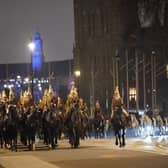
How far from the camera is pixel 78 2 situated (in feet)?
311

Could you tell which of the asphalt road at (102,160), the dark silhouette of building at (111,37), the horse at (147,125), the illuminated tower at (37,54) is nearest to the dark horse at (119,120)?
the asphalt road at (102,160)

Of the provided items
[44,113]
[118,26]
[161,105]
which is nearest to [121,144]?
[44,113]

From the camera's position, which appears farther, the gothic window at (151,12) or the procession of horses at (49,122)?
the gothic window at (151,12)

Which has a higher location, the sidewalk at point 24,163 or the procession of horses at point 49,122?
the procession of horses at point 49,122

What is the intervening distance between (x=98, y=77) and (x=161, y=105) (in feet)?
43.9

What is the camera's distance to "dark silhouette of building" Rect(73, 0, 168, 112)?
84.6m

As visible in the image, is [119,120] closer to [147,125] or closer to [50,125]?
[50,125]

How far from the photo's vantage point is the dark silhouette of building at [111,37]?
277ft

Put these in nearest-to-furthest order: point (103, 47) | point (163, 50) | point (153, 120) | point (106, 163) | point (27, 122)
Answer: point (106, 163)
point (27, 122)
point (153, 120)
point (163, 50)
point (103, 47)

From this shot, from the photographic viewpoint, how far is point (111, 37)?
293 ft

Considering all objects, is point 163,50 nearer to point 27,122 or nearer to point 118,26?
point 118,26

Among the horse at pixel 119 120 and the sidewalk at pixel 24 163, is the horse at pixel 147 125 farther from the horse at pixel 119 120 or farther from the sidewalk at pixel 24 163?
the sidewalk at pixel 24 163

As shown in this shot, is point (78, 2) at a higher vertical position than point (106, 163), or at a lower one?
higher

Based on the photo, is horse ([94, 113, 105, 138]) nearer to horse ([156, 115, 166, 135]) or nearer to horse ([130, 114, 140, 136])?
horse ([130, 114, 140, 136])
